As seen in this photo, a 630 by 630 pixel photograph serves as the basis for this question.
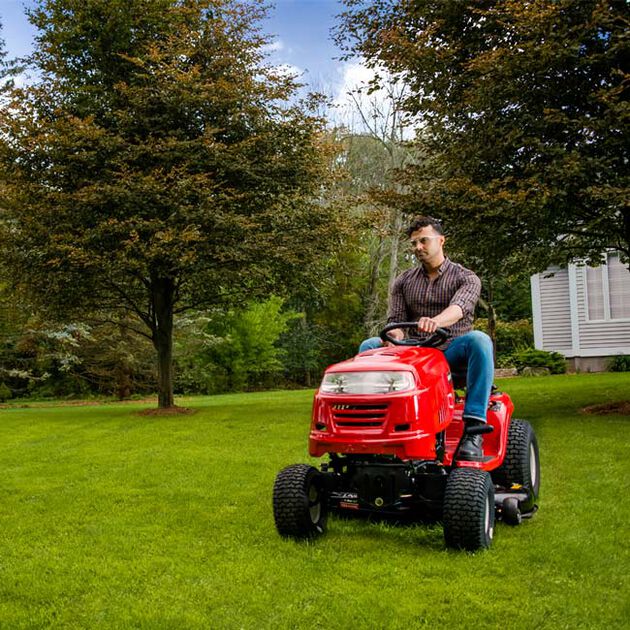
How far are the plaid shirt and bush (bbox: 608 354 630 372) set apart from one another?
1635cm

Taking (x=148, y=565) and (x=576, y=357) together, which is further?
(x=576, y=357)

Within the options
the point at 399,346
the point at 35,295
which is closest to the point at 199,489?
the point at 399,346

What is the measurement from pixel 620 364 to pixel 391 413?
1746 centimetres

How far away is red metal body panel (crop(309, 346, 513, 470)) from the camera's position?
4258 millimetres

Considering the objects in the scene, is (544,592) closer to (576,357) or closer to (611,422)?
(611,422)

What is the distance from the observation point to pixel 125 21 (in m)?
13.9

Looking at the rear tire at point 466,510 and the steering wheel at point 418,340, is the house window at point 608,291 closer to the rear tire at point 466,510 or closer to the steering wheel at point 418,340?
the steering wheel at point 418,340

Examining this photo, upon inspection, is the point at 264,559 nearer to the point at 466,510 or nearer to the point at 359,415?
the point at 359,415

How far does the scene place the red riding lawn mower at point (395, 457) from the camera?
4.29m

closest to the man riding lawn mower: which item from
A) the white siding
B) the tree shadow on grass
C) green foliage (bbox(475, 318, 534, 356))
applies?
the tree shadow on grass

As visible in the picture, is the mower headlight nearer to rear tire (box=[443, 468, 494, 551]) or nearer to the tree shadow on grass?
rear tire (box=[443, 468, 494, 551])

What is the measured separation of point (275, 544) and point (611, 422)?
6.68 meters

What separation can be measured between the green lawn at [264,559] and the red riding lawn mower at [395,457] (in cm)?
20

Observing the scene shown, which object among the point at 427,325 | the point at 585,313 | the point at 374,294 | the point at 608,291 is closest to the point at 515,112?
the point at 427,325
